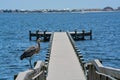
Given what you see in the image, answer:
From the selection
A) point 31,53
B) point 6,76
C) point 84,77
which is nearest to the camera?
point 31,53

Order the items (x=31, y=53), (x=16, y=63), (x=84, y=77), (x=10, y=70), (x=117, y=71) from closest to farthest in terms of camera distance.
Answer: (x=117, y=71) < (x=31, y=53) < (x=84, y=77) < (x=10, y=70) < (x=16, y=63)

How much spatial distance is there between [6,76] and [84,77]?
13.5m

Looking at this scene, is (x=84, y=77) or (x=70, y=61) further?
(x=70, y=61)

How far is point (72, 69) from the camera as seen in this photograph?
1862 cm

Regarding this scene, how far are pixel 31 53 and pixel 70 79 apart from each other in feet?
5.63

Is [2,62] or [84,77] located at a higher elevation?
[84,77]

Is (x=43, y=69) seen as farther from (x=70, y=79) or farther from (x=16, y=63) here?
(x=16, y=63)

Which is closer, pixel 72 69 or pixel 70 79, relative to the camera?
pixel 70 79

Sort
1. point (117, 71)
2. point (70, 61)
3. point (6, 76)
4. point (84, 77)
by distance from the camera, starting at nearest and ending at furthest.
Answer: point (117, 71), point (84, 77), point (70, 61), point (6, 76)

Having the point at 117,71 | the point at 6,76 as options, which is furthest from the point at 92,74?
the point at 6,76

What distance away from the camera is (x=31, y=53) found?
15.3 meters

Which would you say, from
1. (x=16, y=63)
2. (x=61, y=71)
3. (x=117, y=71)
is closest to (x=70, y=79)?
(x=61, y=71)

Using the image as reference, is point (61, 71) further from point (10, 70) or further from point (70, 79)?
point (10, 70)

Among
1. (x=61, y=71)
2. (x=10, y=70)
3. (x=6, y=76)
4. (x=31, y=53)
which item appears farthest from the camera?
(x=10, y=70)
